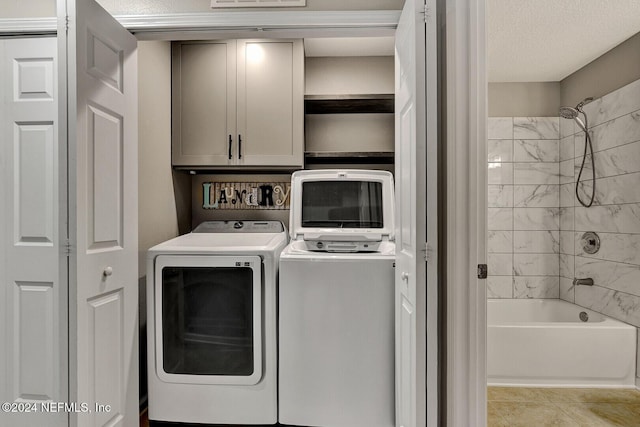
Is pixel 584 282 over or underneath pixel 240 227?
underneath

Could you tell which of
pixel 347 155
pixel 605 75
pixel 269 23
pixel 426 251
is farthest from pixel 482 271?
pixel 605 75

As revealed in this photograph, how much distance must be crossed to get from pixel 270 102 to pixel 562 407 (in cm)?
249

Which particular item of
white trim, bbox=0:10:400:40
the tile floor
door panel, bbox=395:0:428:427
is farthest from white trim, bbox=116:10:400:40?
the tile floor

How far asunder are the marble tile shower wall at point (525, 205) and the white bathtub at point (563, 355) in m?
0.79

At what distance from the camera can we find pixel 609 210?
102 inches

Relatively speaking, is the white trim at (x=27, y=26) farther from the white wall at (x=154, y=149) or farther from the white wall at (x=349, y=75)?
the white wall at (x=349, y=75)

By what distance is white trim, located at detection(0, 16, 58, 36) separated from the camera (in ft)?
5.16

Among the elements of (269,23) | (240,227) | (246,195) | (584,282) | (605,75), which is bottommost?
(584,282)

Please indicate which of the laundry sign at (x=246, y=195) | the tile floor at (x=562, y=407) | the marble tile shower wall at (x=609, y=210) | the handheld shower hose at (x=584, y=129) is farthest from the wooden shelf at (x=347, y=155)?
the tile floor at (x=562, y=407)

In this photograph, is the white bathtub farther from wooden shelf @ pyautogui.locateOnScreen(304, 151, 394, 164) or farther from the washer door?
the washer door

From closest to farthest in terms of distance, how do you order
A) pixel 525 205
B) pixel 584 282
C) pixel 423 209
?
1. pixel 423 209
2. pixel 584 282
3. pixel 525 205

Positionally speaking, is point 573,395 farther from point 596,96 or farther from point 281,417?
point 596,96

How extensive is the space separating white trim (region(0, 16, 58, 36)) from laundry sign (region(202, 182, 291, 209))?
54.5 inches

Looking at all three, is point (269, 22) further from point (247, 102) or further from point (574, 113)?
point (574, 113)
